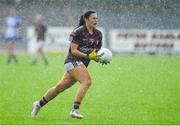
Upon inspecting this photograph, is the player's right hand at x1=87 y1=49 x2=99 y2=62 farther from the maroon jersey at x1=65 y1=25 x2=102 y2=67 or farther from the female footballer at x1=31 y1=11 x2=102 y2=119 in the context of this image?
the maroon jersey at x1=65 y1=25 x2=102 y2=67

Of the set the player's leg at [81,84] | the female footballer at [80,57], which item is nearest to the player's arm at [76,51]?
the female footballer at [80,57]

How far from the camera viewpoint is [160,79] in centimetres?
2166

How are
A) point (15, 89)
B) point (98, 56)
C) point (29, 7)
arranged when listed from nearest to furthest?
point (98, 56) < point (15, 89) < point (29, 7)

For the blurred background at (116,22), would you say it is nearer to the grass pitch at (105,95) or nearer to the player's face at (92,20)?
the grass pitch at (105,95)

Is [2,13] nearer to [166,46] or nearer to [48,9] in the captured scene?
[48,9]

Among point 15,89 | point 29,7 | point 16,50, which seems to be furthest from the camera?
point 29,7

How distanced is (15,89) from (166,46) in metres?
16.1

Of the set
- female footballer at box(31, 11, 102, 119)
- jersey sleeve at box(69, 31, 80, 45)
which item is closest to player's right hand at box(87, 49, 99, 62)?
female footballer at box(31, 11, 102, 119)

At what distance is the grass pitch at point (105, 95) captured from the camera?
1325 cm

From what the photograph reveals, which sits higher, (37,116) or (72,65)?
(72,65)

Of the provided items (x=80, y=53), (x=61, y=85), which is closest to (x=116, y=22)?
(x=61, y=85)

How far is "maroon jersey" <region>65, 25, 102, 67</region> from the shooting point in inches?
516

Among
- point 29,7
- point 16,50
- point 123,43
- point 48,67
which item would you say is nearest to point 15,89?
point 48,67

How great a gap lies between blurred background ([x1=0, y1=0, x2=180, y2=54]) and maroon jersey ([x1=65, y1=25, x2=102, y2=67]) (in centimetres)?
1971
